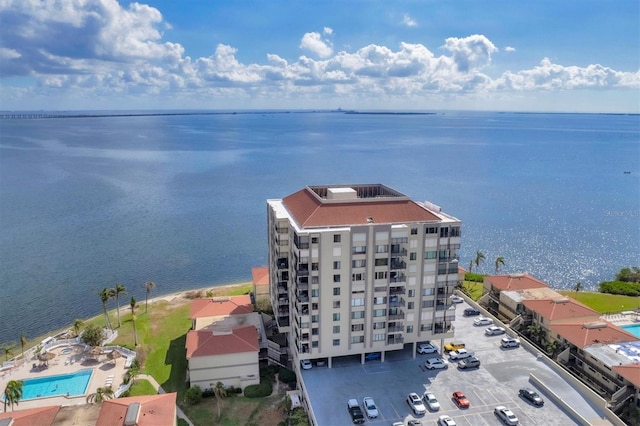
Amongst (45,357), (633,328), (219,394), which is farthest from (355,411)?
(633,328)

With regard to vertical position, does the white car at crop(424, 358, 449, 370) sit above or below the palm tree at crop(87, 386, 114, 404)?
above

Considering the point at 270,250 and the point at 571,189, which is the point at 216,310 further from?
the point at 571,189

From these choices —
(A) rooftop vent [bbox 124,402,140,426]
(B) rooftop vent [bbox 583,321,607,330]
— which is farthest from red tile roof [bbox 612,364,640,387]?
(A) rooftop vent [bbox 124,402,140,426]

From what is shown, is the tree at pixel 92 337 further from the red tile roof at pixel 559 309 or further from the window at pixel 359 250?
the red tile roof at pixel 559 309

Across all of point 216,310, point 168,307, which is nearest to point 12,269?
point 168,307

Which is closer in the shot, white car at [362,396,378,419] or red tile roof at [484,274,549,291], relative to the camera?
white car at [362,396,378,419]

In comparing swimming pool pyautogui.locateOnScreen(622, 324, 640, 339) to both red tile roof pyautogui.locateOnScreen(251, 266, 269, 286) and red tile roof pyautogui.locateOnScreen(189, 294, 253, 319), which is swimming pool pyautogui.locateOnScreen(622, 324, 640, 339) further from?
red tile roof pyautogui.locateOnScreen(189, 294, 253, 319)

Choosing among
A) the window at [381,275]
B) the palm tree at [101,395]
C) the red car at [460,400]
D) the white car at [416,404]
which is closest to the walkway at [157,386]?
the palm tree at [101,395]
